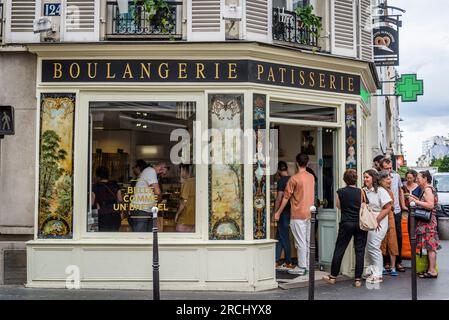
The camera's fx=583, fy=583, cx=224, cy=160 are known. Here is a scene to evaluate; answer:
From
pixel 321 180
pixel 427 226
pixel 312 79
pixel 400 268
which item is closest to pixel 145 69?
pixel 312 79

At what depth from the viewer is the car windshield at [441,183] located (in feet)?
71.1

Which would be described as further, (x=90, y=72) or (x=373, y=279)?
(x=373, y=279)

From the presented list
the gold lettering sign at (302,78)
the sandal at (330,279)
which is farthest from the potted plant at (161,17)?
the sandal at (330,279)

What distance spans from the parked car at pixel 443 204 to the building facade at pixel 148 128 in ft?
32.1

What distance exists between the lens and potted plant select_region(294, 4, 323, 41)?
Answer: 10.4 meters

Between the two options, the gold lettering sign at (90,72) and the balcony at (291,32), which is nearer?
the gold lettering sign at (90,72)

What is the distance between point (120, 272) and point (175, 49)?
3801 mm

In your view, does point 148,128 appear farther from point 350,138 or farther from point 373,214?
point 373,214

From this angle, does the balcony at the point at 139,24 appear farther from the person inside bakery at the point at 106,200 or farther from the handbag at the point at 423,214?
the handbag at the point at 423,214

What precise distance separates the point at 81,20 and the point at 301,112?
416cm

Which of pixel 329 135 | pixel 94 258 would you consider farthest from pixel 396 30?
pixel 94 258

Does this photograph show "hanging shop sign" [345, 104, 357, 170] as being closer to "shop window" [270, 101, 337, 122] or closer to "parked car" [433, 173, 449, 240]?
"shop window" [270, 101, 337, 122]

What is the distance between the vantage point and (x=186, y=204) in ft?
32.5

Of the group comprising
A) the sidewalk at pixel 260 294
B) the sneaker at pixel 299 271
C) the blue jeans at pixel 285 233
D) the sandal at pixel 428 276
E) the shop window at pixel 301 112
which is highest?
the shop window at pixel 301 112
